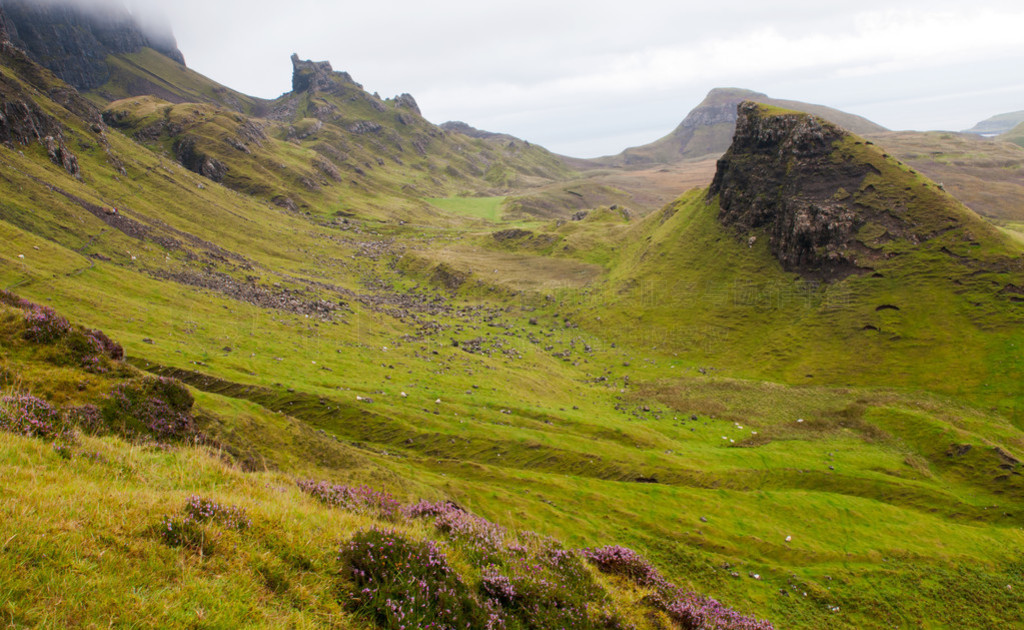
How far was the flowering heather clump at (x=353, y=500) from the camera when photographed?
42.7 ft

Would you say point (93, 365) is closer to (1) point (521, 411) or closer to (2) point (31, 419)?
(2) point (31, 419)

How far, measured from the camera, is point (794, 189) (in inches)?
3000

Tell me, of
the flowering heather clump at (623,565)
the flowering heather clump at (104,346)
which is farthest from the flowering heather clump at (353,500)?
the flowering heather clump at (104,346)

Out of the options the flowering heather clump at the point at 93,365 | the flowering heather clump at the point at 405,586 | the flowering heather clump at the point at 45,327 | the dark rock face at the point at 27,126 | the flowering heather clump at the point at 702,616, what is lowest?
the flowering heather clump at the point at 702,616

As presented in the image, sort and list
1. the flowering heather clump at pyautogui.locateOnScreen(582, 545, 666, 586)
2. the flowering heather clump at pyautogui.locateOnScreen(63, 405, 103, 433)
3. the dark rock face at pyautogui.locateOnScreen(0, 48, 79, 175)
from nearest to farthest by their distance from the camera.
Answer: the flowering heather clump at pyautogui.locateOnScreen(63, 405, 103, 433) → the flowering heather clump at pyautogui.locateOnScreen(582, 545, 666, 586) → the dark rock face at pyautogui.locateOnScreen(0, 48, 79, 175)

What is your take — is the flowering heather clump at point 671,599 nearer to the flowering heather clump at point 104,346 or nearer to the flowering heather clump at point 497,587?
the flowering heather clump at point 497,587

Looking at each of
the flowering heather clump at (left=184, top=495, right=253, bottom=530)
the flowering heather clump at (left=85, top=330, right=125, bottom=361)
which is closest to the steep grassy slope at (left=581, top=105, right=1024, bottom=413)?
the flowering heather clump at (left=184, top=495, right=253, bottom=530)

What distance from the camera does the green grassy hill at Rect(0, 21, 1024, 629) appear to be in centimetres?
872

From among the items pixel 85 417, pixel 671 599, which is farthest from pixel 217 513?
pixel 671 599

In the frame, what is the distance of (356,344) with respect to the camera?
180 feet

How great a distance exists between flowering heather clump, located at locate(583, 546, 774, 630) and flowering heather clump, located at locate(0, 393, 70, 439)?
574 inches

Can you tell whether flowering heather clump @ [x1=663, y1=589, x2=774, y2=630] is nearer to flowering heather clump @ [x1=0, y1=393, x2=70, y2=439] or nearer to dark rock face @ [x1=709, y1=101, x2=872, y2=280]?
flowering heather clump @ [x1=0, y1=393, x2=70, y2=439]

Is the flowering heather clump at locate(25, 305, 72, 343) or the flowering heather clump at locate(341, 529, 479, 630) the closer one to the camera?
the flowering heather clump at locate(341, 529, 479, 630)

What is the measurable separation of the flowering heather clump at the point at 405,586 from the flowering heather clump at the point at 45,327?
16.7 metres
